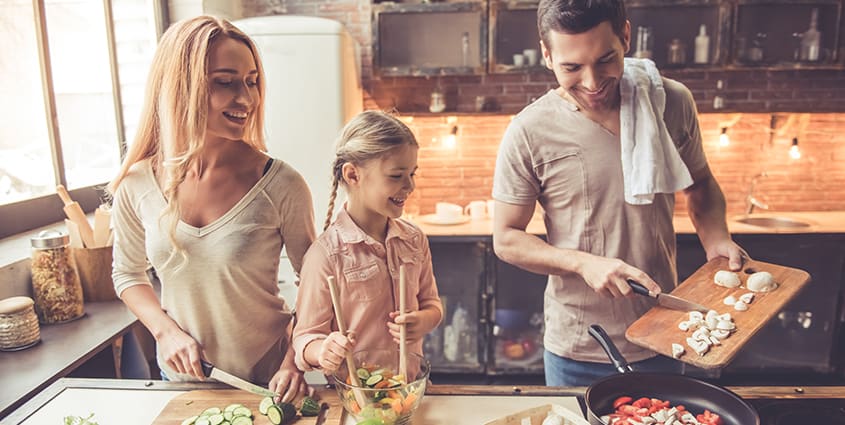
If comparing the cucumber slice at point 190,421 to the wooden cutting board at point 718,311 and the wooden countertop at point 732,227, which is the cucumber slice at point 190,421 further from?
the wooden countertop at point 732,227

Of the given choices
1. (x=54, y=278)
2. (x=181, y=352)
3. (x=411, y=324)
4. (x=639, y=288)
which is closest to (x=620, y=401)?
(x=639, y=288)

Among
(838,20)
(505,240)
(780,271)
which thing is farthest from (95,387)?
(838,20)

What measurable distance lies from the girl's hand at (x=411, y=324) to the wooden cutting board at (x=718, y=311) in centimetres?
46

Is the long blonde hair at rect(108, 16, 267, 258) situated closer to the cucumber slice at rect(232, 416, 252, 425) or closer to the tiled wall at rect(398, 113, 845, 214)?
the cucumber slice at rect(232, 416, 252, 425)

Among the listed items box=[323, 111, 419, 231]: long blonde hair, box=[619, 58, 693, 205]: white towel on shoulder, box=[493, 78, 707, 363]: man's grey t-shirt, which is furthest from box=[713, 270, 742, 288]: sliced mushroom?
box=[323, 111, 419, 231]: long blonde hair

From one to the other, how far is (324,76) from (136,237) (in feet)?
6.15

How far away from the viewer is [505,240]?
1.68 metres

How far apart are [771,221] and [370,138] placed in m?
3.25

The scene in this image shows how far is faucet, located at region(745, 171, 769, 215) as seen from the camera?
3.79m

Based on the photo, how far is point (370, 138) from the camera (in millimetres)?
1369

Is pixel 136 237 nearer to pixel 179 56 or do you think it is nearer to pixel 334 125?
pixel 179 56

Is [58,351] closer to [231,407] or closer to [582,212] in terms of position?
[231,407]

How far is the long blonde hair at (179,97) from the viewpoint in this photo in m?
1.27

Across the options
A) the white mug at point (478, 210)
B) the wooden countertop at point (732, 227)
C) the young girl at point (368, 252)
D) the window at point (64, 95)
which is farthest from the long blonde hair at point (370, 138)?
the white mug at point (478, 210)
